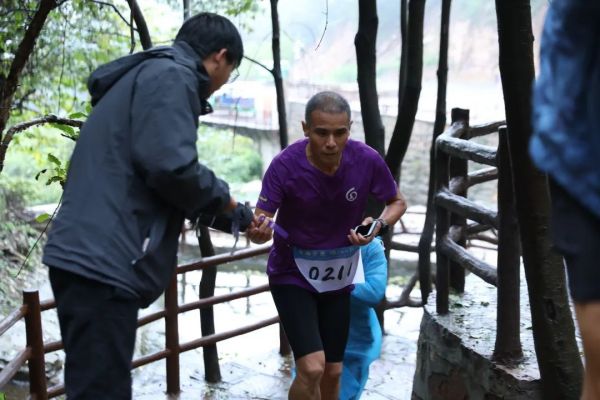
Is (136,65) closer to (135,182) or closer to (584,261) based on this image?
(135,182)

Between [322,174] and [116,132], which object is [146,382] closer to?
[322,174]

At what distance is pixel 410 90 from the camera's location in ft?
21.0

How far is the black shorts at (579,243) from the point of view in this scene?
5.06ft

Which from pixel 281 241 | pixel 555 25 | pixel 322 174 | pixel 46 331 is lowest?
pixel 46 331

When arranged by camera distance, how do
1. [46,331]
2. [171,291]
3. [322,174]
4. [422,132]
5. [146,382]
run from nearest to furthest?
[322,174] → [171,291] → [146,382] → [46,331] → [422,132]

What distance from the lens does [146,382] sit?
20.1 ft

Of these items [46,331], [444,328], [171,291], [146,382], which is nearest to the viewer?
[444,328]

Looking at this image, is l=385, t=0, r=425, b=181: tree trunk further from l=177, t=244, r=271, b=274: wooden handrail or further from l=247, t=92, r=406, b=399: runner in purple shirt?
l=247, t=92, r=406, b=399: runner in purple shirt

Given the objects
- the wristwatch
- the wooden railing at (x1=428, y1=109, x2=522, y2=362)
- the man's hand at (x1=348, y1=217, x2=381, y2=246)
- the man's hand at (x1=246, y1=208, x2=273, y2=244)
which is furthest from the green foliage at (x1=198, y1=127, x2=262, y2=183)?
the man's hand at (x1=246, y1=208, x2=273, y2=244)

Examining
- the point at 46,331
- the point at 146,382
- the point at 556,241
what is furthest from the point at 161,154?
the point at 46,331

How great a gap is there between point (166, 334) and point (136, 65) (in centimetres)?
319

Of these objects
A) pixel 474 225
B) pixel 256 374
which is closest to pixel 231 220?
pixel 474 225

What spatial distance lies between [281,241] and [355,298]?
0.74m

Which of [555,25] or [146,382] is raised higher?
[555,25]
